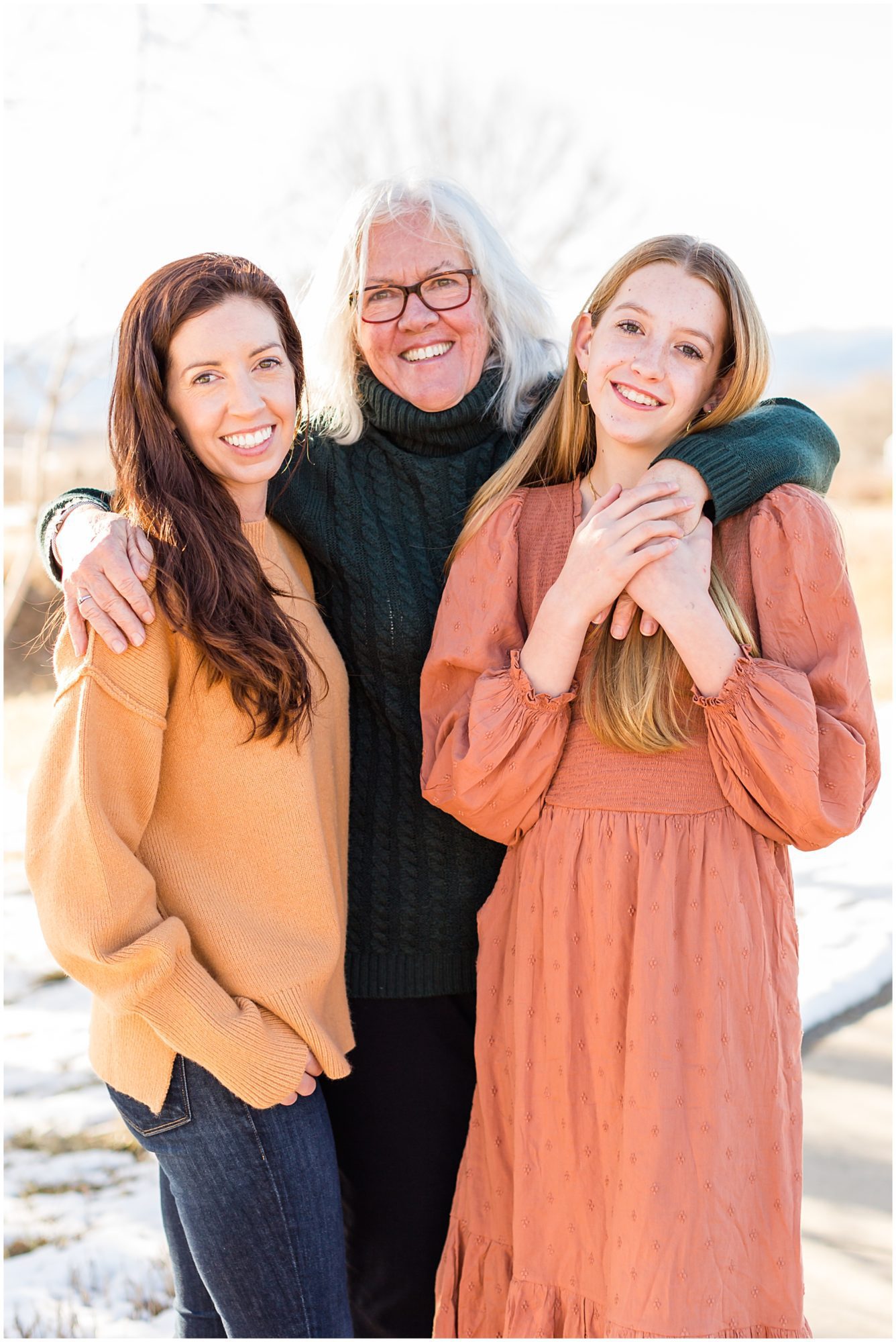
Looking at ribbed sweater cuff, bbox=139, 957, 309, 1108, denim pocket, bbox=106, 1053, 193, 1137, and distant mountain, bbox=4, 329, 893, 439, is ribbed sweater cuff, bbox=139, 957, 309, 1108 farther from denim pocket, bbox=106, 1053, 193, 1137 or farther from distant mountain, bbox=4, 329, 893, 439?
distant mountain, bbox=4, 329, 893, 439

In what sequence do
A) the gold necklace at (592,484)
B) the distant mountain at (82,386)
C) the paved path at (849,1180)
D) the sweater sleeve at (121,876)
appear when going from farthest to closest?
the distant mountain at (82,386) < the paved path at (849,1180) < the gold necklace at (592,484) < the sweater sleeve at (121,876)

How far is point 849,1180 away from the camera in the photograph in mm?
3154

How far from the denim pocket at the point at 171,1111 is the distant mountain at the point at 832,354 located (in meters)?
43.1

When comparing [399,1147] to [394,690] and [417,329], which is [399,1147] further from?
[417,329]

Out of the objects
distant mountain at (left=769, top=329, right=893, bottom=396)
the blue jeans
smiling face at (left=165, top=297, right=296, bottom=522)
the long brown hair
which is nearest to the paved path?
the blue jeans

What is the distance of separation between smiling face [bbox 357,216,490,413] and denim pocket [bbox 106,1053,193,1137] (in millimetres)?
1209

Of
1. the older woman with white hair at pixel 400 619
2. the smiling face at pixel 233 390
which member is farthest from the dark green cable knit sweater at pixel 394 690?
the smiling face at pixel 233 390

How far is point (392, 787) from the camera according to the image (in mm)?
2035

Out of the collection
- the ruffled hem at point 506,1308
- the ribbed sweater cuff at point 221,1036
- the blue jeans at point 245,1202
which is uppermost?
the ribbed sweater cuff at point 221,1036

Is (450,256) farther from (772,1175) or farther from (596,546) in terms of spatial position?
(772,1175)

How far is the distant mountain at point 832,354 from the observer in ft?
141

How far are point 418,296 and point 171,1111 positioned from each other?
1.44 meters

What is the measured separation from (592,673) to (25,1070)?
296 cm

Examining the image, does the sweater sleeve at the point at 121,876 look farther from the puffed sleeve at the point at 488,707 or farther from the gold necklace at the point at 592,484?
the gold necklace at the point at 592,484
